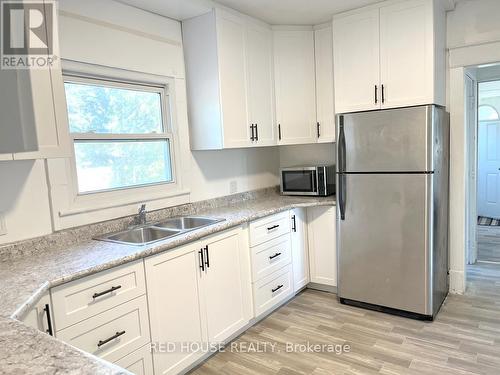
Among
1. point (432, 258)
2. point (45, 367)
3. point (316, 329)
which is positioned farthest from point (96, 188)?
point (432, 258)

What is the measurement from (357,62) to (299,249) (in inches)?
66.9

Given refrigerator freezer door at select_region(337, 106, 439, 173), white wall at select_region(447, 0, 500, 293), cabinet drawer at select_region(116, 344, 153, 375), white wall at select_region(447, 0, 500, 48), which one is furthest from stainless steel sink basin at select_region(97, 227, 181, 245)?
white wall at select_region(447, 0, 500, 48)

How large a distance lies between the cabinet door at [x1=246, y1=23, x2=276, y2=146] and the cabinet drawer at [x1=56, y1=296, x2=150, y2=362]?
1.78 metres

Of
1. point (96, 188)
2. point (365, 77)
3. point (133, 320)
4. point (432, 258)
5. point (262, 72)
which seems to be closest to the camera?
point (133, 320)

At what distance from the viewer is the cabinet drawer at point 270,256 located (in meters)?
2.80

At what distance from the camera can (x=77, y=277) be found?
1617mm

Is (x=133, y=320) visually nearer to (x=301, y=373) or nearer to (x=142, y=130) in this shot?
(x=301, y=373)

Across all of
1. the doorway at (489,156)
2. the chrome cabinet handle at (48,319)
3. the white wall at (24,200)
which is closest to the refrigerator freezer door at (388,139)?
the white wall at (24,200)

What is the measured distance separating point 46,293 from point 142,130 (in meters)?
1.49

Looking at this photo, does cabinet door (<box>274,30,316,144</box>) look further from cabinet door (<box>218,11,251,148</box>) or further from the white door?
the white door

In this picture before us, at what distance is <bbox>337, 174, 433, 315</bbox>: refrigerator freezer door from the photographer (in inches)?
107

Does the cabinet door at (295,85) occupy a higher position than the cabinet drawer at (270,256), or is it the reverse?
the cabinet door at (295,85)

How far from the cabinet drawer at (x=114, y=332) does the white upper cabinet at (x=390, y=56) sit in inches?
89.0

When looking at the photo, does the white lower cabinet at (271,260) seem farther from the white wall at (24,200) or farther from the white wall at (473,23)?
the white wall at (473,23)
